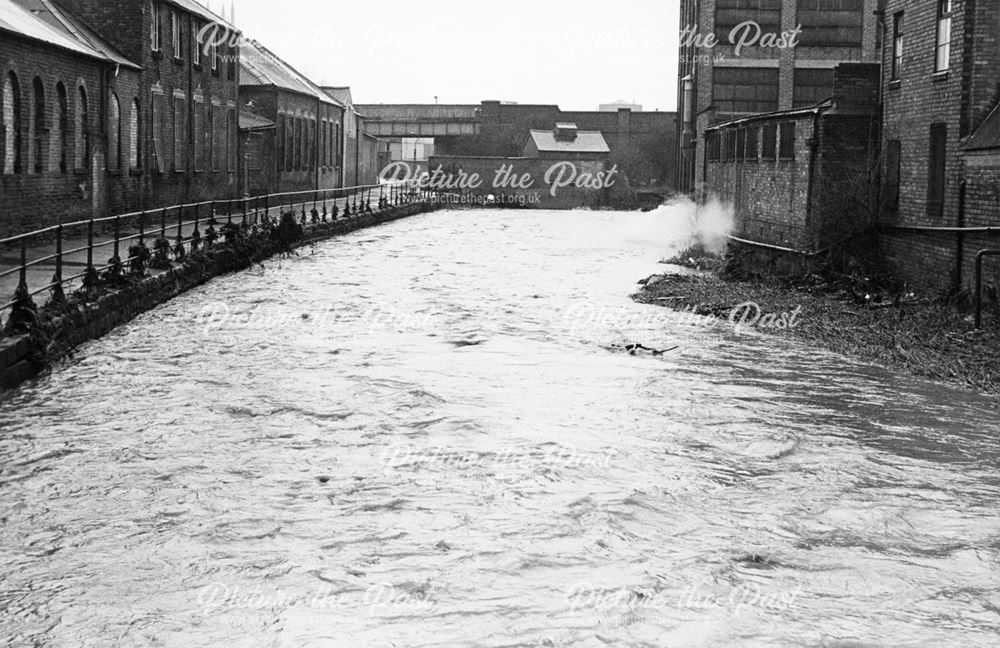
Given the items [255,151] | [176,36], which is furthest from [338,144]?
[176,36]

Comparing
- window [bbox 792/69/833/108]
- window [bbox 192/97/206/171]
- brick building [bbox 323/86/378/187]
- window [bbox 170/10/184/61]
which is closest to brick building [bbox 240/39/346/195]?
brick building [bbox 323/86/378/187]

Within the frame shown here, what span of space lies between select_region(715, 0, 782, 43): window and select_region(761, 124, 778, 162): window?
20804mm

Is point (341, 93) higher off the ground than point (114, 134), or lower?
higher

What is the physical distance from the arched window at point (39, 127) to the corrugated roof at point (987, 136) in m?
17.2

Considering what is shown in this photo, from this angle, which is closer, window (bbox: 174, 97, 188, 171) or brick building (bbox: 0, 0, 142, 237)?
brick building (bbox: 0, 0, 142, 237)

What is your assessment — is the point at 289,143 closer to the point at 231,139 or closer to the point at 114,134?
the point at 231,139

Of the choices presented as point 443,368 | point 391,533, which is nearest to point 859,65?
point 443,368

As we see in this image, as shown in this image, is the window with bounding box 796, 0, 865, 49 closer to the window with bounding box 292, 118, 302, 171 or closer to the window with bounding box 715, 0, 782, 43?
the window with bounding box 715, 0, 782, 43

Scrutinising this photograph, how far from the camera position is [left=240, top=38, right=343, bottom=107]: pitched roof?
161 feet

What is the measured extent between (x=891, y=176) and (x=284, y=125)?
31474 mm

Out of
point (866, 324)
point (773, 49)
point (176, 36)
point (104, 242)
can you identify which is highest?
point (773, 49)

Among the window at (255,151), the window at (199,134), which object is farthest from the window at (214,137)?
the window at (255,151)

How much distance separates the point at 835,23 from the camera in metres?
49.2

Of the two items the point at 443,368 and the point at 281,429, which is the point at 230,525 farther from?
the point at 443,368
